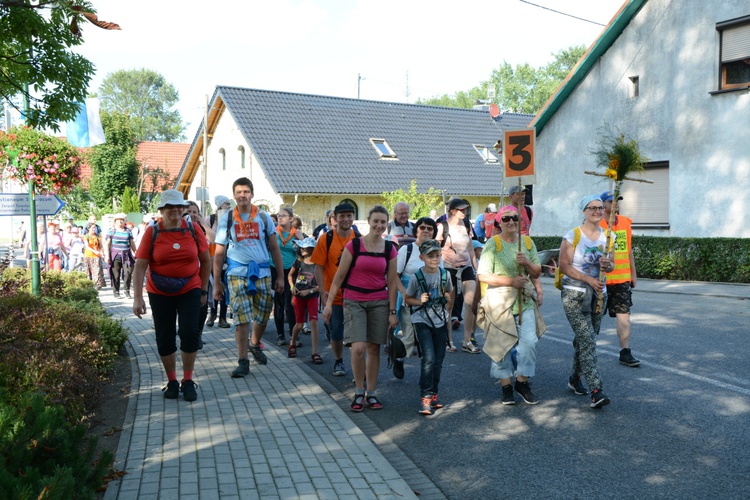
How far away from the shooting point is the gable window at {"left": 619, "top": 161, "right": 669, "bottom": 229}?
22.4 meters

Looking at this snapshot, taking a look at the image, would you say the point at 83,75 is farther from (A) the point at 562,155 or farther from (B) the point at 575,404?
(A) the point at 562,155

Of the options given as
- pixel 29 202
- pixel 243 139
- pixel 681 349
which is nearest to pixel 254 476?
pixel 681 349

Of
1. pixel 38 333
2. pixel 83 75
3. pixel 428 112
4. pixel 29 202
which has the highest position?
pixel 428 112

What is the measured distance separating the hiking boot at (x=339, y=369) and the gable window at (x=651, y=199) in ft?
51.6

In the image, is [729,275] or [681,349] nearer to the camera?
[681,349]

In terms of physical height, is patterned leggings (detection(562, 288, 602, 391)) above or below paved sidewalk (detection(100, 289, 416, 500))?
above

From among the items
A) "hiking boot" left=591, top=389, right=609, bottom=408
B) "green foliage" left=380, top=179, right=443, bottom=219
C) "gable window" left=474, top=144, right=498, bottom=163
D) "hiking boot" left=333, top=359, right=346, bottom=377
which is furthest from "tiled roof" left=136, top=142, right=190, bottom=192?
"hiking boot" left=591, top=389, right=609, bottom=408

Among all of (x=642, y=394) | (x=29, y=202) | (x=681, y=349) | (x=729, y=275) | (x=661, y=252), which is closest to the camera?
(x=642, y=394)

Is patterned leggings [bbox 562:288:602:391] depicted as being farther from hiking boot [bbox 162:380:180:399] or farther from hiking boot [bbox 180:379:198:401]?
hiking boot [bbox 162:380:180:399]

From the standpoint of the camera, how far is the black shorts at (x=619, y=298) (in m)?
8.47

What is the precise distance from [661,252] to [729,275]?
214 cm

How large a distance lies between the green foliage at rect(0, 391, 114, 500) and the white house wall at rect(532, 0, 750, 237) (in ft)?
62.9

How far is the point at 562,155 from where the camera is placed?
25.7 metres

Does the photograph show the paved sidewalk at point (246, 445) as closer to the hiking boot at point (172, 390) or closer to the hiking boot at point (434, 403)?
the hiking boot at point (172, 390)
